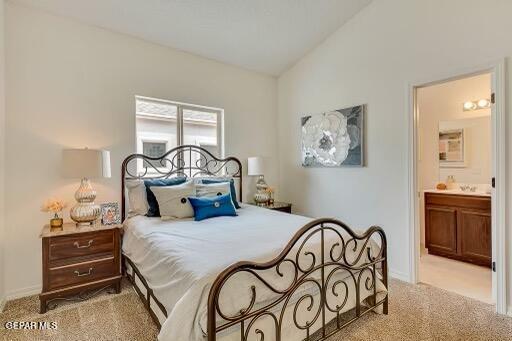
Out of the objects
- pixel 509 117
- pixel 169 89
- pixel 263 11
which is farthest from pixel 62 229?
pixel 509 117

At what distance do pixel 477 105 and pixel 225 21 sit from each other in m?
3.70

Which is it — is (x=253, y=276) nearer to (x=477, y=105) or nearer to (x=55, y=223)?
(x=55, y=223)

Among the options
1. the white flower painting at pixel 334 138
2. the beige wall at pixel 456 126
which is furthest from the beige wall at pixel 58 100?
the beige wall at pixel 456 126

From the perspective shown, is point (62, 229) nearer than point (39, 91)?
Yes

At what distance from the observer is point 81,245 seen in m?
2.49

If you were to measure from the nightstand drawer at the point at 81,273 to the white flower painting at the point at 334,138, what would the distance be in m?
2.91

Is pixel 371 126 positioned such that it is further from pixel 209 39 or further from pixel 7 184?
pixel 7 184

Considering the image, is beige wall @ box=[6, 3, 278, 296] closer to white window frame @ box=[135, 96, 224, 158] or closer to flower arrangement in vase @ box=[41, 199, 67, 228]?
white window frame @ box=[135, 96, 224, 158]

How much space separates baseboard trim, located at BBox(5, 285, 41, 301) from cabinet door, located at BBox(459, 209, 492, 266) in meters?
5.00

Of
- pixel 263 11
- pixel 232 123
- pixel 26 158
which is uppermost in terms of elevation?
pixel 263 11

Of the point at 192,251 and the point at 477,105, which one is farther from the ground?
the point at 477,105

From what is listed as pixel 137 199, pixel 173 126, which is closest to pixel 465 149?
pixel 173 126

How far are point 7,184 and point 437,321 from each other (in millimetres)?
4019

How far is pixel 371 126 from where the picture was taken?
3.30 metres
